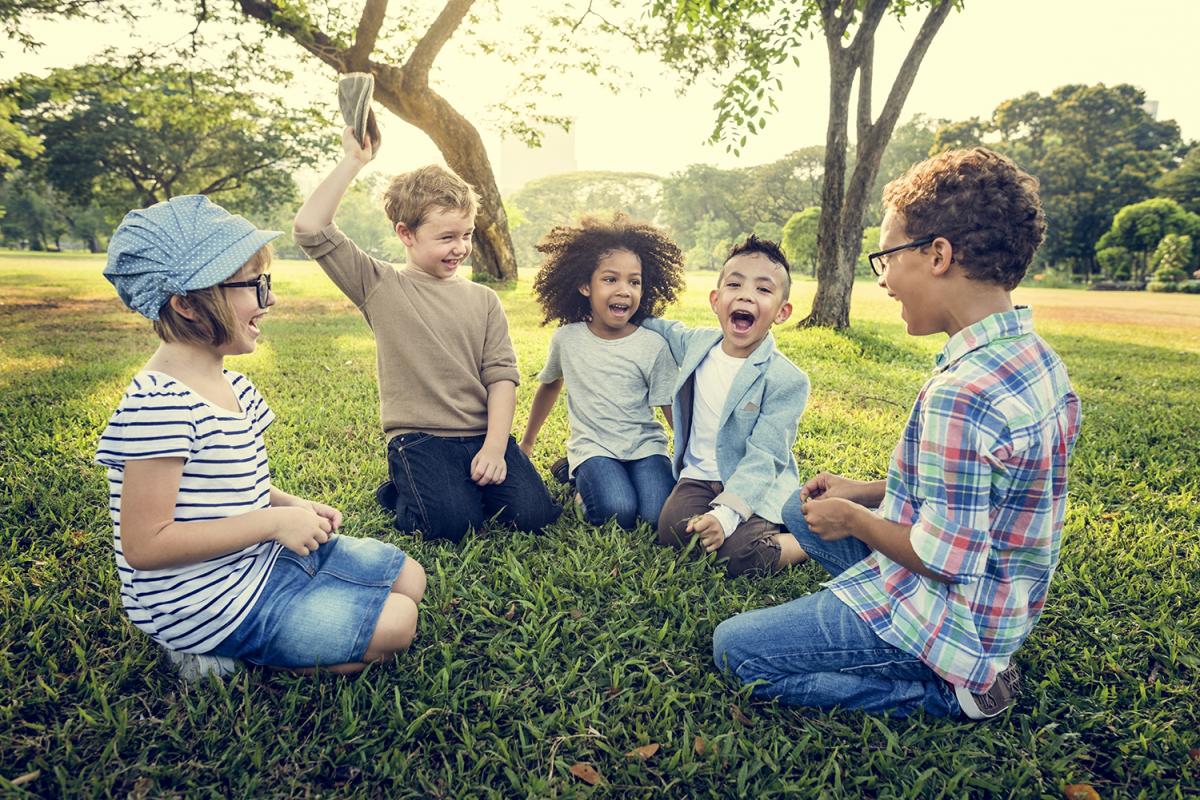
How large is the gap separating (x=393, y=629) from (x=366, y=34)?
12938 millimetres

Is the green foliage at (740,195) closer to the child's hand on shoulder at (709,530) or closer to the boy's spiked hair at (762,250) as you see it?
the boy's spiked hair at (762,250)

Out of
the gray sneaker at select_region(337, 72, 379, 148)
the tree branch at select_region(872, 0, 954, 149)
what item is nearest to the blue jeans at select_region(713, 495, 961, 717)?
the gray sneaker at select_region(337, 72, 379, 148)

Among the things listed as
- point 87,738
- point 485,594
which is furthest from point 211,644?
point 485,594

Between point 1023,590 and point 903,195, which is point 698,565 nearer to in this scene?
point 1023,590

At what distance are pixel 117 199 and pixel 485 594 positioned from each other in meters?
33.7

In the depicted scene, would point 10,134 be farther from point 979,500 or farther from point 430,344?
point 979,500

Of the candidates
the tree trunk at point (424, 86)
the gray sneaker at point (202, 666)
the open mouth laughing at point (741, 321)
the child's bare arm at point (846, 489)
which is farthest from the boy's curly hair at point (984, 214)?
the tree trunk at point (424, 86)

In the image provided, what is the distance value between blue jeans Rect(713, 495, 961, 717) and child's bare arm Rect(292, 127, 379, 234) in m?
2.09

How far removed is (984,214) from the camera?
6.25ft

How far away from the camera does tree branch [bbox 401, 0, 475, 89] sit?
12.6 meters

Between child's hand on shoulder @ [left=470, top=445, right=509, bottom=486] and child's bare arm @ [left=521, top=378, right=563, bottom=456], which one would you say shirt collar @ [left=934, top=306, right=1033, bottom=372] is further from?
child's bare arm @ [left=521, top=378, right=563, bottom=456]

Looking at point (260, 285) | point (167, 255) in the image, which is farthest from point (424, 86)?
point (167, 255)

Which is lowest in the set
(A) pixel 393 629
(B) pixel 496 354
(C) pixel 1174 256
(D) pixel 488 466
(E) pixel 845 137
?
(A) pixel 393 629

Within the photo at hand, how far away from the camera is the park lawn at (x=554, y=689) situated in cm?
186
